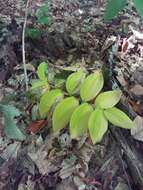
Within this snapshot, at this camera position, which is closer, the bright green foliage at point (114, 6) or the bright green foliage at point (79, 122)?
the bright green foliage at point (114, 6)

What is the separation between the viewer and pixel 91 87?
1514 mm

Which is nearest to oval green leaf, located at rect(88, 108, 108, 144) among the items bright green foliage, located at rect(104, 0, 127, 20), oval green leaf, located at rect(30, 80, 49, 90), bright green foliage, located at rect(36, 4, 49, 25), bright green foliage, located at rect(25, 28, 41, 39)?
oval green leaf, located at rect(30, 80, 49, 90)

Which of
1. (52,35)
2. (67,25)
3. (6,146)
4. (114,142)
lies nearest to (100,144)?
(114,142)

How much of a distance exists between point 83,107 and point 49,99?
161mm

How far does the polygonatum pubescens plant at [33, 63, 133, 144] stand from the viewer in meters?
1.42

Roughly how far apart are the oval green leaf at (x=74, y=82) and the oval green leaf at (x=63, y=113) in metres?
0.06

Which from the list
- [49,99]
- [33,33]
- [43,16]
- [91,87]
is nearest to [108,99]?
[91,87]

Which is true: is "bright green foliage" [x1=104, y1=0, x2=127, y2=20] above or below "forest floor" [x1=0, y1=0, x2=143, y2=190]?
above

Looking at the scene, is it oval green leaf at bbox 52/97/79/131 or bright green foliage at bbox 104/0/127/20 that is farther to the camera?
oval green leaf at bbox 52/97/79/131

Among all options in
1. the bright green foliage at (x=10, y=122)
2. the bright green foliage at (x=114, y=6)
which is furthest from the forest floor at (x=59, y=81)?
the bright green foliage at (x=114, y=6)

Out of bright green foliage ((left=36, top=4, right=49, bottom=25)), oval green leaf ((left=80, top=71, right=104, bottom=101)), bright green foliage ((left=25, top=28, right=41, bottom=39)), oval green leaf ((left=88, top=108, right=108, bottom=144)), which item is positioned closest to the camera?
oval green leaf ((left=88, top=108, right=108, bottom=144))

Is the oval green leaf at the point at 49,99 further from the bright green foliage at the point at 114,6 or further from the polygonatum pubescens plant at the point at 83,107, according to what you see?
the bright green foliage at the point at 114,6

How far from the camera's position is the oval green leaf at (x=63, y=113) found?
4.87ft

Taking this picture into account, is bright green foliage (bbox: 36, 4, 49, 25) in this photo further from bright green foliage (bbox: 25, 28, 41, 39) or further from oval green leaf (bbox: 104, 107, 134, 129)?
oval green leaf (bbox: 104, 107, 134, 129)
